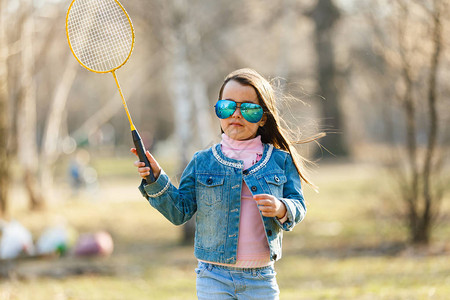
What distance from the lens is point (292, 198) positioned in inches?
114

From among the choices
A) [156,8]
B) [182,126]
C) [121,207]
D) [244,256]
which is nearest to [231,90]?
[244,256]

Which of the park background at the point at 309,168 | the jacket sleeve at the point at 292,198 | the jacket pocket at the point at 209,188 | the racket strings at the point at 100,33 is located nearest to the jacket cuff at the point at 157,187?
the jacket pocket at the point at 209,188

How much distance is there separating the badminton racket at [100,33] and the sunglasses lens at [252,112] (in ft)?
2.18

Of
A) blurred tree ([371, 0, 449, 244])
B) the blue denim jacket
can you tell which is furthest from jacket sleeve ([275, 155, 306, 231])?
blurred tree ([371, 0, 449, 244])

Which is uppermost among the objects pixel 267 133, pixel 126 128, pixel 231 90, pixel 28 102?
pixel 126 128

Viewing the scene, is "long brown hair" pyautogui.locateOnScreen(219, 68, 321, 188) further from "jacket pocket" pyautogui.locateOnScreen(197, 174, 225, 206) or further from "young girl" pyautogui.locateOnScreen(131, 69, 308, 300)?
"jacket pocket" pyautogui.locateOnScreen(197, 174, 225, 206)

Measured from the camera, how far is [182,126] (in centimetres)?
1016

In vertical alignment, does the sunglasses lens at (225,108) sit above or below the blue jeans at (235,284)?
above

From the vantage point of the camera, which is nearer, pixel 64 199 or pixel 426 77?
pixel 426 77

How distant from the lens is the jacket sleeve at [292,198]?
2.73 metres

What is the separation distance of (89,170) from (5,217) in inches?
308

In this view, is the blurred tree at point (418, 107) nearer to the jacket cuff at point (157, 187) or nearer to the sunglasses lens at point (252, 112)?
the sunglasses lens at point (252, 112)

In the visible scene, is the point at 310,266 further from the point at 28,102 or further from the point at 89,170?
the point at 89,170

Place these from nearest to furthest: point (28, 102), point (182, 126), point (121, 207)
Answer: point (182, 126) → point (28, 102) → point (121, 207)
